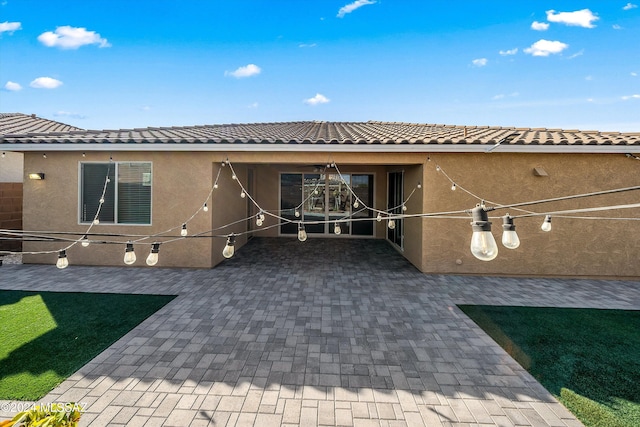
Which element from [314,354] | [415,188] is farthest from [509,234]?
[415,188]

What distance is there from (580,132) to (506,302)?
22.1ft

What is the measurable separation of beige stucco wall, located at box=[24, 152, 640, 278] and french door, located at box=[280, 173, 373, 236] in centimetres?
510

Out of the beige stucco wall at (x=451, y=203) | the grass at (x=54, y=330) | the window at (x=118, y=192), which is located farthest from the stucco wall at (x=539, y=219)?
the window at (x=118, y=192)

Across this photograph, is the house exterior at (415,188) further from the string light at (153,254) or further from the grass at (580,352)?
the string light at (153,254)

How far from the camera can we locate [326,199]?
1391 centimetres

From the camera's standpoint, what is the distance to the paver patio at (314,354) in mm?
3172

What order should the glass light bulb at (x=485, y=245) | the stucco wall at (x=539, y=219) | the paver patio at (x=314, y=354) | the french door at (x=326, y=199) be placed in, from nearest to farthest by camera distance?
the glass light bulb at (x=485, y=245) < the paver patio at (x=314, y=354) < the stucco wall at (x=539, y=219) < the french door at (x=326, y=199)

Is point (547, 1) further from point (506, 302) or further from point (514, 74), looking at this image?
point (506, 302)

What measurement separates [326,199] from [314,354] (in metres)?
10.0

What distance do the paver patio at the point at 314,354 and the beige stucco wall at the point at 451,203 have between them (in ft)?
2.16

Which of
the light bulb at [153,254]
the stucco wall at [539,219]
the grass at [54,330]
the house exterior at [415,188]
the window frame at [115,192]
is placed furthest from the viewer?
the window frame at [115,192]

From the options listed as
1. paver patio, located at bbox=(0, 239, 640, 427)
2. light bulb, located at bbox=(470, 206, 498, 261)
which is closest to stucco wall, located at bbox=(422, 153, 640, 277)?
paver patio, located at bbox=(0, 239, 640, 427)

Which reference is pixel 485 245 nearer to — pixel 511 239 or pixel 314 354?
pixel 511 239

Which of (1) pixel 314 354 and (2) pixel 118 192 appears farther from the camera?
(2) pixel 118 192
